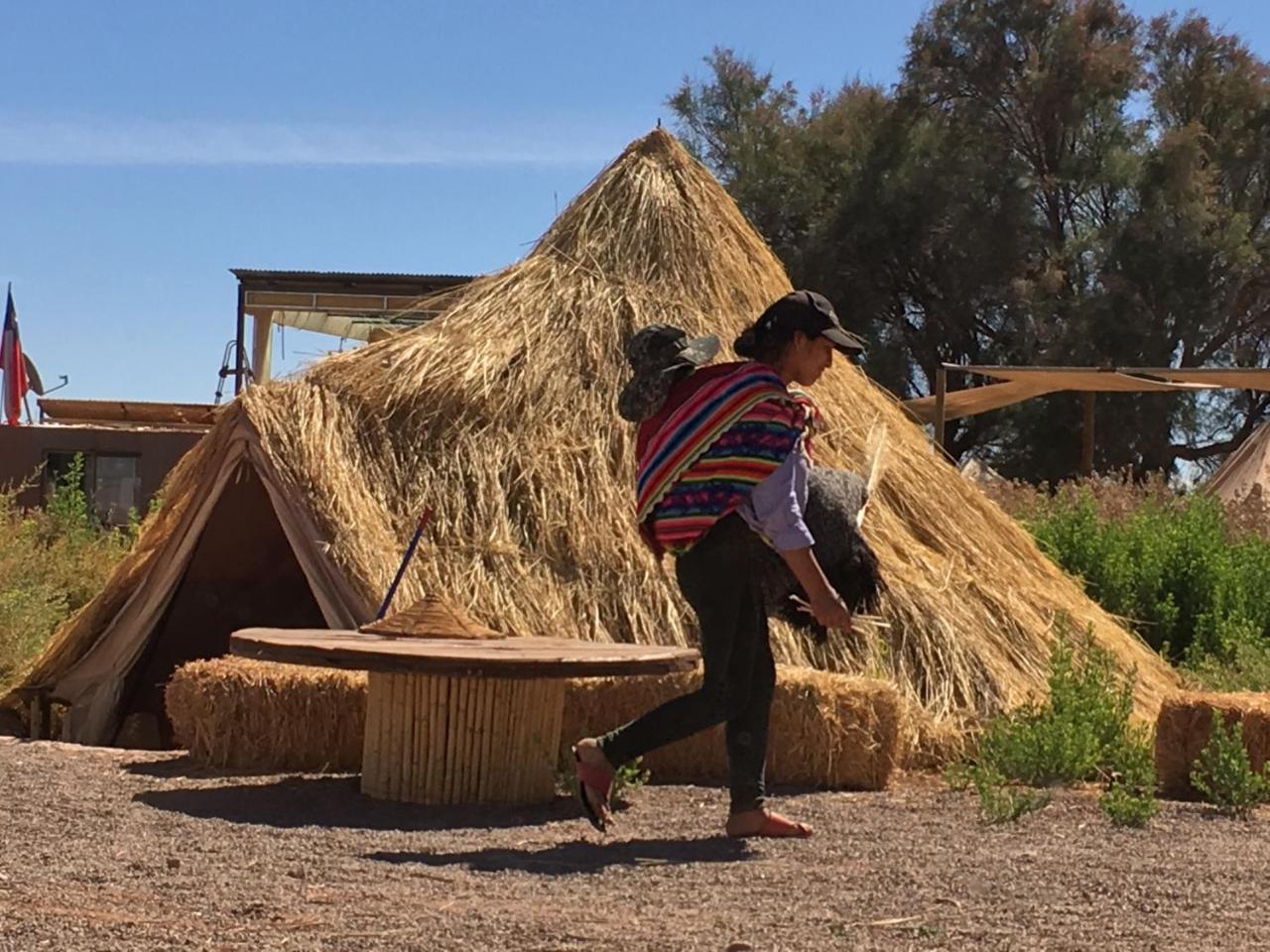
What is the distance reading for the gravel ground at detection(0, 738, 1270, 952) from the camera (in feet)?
12.0

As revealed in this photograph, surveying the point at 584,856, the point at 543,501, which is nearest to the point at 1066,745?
the point at 584,856

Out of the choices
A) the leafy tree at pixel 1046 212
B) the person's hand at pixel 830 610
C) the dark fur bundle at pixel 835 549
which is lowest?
the person's hand at pixel 830 610

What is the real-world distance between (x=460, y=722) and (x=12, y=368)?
14815 millimetres

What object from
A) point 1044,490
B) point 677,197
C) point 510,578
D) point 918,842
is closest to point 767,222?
point 1044,490

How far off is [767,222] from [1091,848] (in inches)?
963

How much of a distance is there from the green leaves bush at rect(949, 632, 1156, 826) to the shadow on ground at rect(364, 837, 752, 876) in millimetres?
1240

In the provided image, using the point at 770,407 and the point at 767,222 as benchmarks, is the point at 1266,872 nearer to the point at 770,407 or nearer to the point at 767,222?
the point at 770,407

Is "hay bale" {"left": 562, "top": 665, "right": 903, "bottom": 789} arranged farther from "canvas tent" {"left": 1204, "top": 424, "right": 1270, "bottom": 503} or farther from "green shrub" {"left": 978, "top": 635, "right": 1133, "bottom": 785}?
"canvas tent" {"left": 1204, "top": 424, "right": 1270, "bottom": 503}

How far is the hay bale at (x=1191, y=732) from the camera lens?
19.8 feet

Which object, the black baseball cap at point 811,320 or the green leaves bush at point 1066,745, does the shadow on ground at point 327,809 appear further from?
the black baseball cap at point 811,320

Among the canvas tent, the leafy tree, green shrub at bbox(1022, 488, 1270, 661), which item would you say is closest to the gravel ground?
green shrub at bbox(1022, 488, 1270, 661)

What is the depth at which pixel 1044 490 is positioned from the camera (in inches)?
491

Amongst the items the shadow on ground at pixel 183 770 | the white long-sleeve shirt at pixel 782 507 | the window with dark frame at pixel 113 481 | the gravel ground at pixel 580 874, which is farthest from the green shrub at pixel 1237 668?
A: the window with dark frame at pixel 113 481

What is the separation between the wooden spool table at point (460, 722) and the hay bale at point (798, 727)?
63 centimetres
